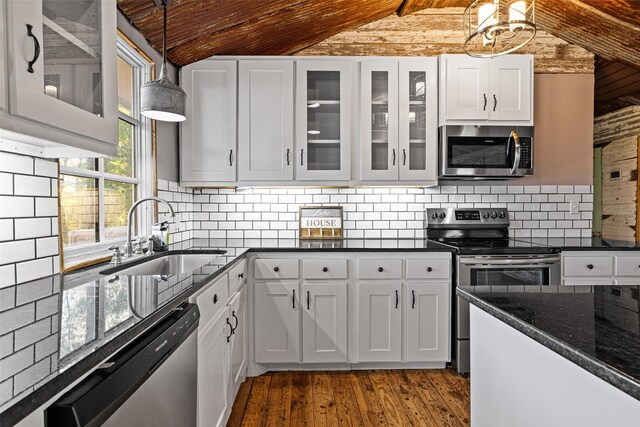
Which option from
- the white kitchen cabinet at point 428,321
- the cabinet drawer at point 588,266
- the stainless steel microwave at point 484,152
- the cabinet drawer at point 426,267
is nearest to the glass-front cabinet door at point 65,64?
the cabinet drawer at point 426,267

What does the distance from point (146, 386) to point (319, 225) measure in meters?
2.30

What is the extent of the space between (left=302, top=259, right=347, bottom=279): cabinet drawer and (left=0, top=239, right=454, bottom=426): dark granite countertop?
99 cm

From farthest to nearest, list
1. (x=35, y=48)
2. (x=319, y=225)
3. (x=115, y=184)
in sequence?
(x=319, y=225), (x=115, y=184), (x=35, y=48)

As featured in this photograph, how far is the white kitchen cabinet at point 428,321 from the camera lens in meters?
2.67

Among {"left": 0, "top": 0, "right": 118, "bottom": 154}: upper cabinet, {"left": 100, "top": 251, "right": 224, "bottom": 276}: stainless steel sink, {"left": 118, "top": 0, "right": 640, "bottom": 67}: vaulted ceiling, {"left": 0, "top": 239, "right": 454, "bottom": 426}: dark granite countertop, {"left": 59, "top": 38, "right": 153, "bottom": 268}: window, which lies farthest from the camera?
{"left": 118, "top": 0, "right": 640, "bottom": 67}: vaulted ceiling

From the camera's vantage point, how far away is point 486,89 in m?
2.97

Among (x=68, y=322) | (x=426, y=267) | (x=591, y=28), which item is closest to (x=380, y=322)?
(x=426, y=267)

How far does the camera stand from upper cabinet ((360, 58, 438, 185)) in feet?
9.69

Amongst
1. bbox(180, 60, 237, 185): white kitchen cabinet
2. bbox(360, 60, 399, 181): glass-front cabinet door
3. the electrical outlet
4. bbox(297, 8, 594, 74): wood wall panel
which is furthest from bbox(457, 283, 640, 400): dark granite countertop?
bbox(297, 8, 594, 74): wood wall panel

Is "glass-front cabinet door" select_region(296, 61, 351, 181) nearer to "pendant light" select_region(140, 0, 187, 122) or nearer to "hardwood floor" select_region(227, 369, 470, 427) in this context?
"pendant light" select_region(140, 0, 187, 122)

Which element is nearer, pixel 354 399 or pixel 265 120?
pixel 354 399

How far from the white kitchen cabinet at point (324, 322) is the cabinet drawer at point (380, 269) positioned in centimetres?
17

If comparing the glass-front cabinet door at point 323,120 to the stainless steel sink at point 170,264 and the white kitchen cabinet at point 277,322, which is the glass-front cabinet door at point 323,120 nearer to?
the white kitchen cabinet at point 277,322

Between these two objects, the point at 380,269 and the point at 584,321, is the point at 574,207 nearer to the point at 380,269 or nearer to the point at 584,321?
the point at 380,269
